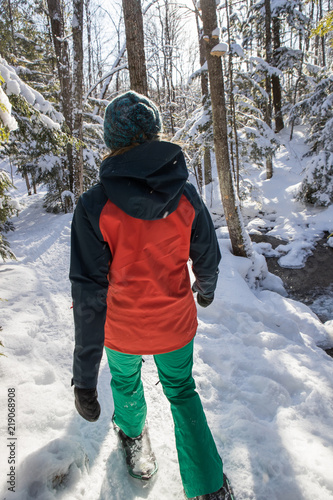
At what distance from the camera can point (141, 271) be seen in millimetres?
1472

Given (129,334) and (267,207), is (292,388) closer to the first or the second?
(129,334)

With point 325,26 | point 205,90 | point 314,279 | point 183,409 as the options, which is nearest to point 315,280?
point 314,279

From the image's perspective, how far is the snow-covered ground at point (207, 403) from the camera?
181cm

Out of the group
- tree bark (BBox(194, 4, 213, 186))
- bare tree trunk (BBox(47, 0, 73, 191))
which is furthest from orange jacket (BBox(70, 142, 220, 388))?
tree bark (BBox(194, 4, 213, 186))

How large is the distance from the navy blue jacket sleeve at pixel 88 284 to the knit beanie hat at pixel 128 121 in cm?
32

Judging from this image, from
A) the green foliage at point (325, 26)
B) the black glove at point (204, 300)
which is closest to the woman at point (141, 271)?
the black glove at point (204, 300)

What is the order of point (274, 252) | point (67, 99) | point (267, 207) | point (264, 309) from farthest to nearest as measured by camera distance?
point (267, 207) < point (67, 99) < point (274, 252) < point (264, 309)

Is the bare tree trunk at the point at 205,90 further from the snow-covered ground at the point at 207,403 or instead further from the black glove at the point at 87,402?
the black glove at the point at 87,402

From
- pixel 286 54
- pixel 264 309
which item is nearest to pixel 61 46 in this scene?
pixel 264 309

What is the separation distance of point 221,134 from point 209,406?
5.29 meters

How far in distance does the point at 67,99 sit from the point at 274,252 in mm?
8444

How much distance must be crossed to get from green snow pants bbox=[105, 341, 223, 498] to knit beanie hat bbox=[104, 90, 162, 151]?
3.84ft

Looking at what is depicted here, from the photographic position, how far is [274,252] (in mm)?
8695

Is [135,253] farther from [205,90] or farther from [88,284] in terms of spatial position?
[205,90]
